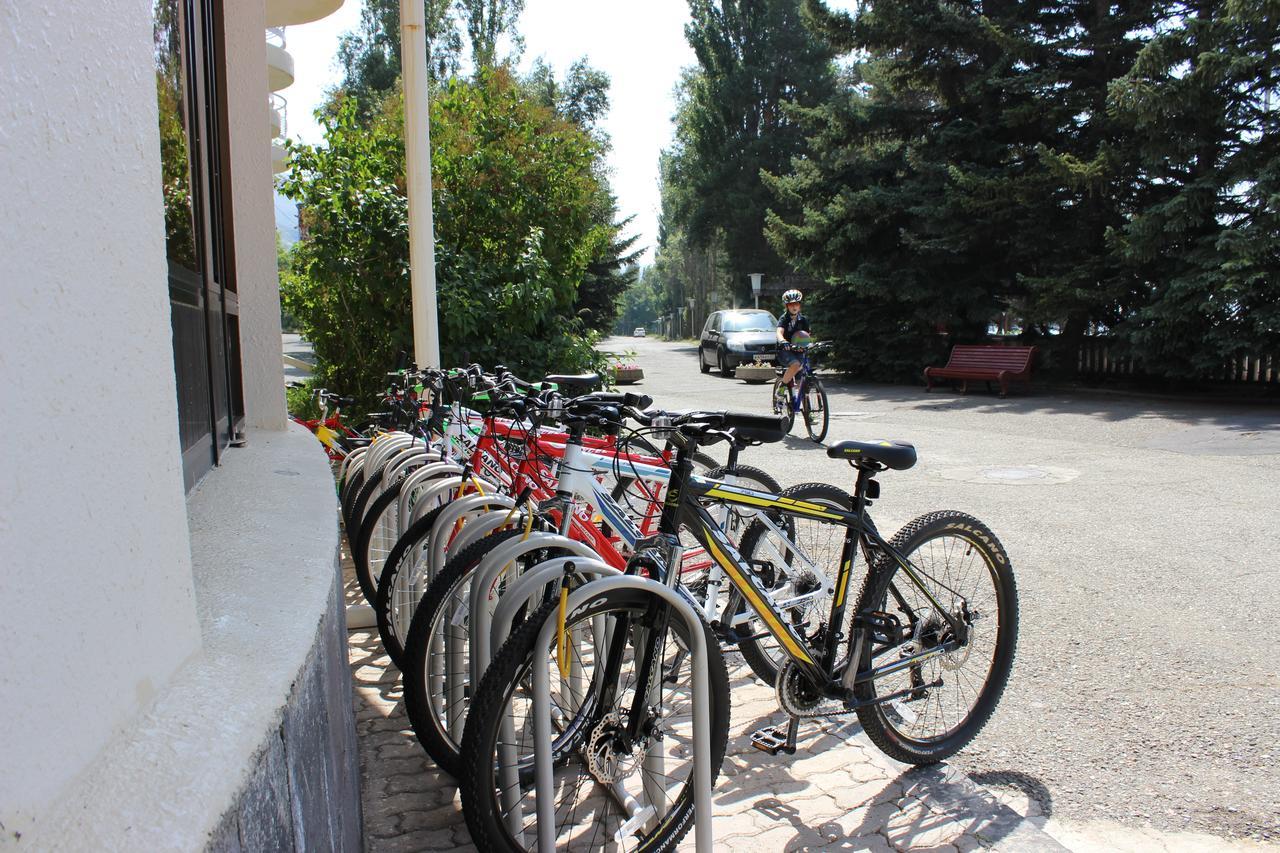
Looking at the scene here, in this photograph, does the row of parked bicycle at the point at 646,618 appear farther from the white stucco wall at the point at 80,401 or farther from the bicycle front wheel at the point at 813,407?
the bicycle front wheel at the point at 813,407

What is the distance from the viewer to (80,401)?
3.54 ft

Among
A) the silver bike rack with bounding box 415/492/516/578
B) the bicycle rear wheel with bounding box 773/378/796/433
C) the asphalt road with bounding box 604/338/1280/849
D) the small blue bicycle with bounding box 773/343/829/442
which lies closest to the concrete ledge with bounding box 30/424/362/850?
the silver bike rack with bounding box 415/492/516/578

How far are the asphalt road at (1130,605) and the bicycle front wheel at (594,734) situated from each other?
1409 millimetres

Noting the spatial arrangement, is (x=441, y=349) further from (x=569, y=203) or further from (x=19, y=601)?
(x=19, y=601)

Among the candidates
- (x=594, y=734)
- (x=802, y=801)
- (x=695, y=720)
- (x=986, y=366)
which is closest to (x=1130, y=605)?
(x=802, y=801)

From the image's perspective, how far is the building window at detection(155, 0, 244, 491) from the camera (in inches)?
122

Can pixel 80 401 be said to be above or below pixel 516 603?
above

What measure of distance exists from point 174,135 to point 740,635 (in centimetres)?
251

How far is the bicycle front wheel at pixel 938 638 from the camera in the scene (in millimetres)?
3420

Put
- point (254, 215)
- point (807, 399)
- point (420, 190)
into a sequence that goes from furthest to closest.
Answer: point (807, 399) < point (420, 190) < point (254, 215)

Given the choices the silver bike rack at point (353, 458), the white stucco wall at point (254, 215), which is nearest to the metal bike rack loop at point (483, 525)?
the white stucco wall at point (254, 215)

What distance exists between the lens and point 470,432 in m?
5.03

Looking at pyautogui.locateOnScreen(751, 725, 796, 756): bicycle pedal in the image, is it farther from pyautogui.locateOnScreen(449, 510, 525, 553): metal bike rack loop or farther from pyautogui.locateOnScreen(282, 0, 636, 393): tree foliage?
pyautogui.locateOnScreen(282, 0, 636, 393): tree foliage

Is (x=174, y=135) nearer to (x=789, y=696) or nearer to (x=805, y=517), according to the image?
(x=805, y=517)
